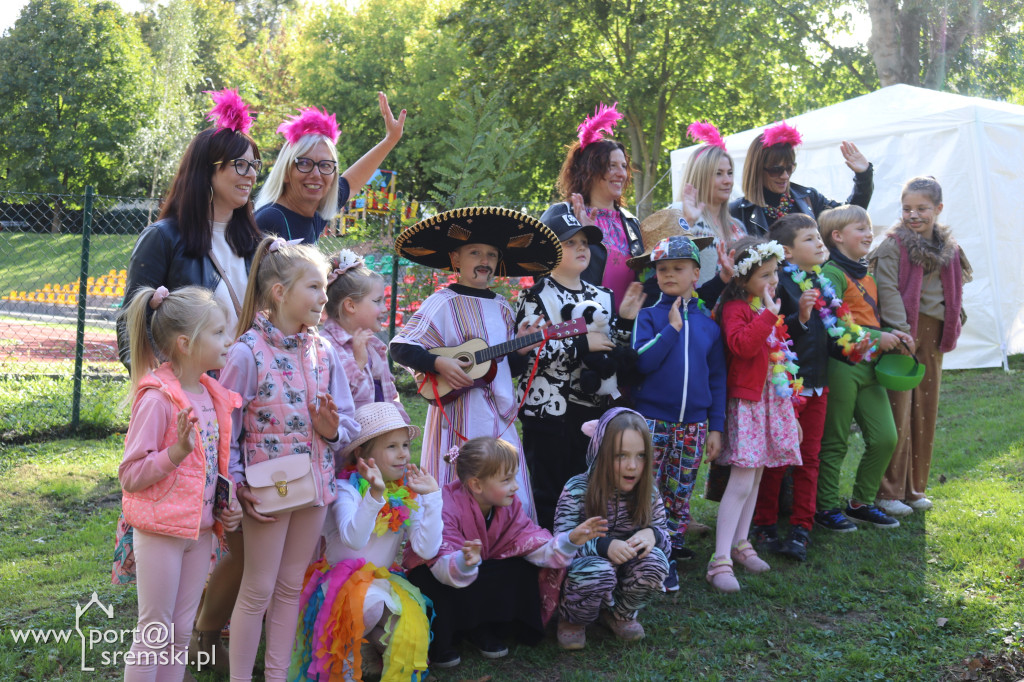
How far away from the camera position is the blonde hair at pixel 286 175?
3.82 meters

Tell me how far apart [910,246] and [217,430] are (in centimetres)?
457

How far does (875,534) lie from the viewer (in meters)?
5.29

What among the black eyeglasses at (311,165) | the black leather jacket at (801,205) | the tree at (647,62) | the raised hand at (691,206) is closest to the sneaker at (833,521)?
the black leather jacket at (801,205)

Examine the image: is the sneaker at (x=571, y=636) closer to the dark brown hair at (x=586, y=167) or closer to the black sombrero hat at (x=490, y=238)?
the black sombrero hat at (x=490, y=238)

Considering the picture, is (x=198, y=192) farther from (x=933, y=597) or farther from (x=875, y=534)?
(x=875, y=534)

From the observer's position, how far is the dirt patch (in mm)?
8974

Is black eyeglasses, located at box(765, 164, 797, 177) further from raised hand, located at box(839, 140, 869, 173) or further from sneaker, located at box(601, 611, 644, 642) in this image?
sneaker, located at box(601, 611, 644, 642)

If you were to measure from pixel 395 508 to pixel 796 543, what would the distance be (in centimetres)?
261

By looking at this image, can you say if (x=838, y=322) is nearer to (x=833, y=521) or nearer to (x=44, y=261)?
(x=833, y=521)

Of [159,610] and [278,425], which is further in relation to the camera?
[278,425]

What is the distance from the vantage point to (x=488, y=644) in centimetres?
376

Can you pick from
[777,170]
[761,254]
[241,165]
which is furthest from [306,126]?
[777,170]

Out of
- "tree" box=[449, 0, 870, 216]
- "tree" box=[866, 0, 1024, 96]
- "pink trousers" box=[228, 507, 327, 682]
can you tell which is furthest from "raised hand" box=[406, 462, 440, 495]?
"tree" box=[449, 0, 870, 216]

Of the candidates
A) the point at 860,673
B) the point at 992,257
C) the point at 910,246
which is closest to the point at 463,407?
the point at 860,673
